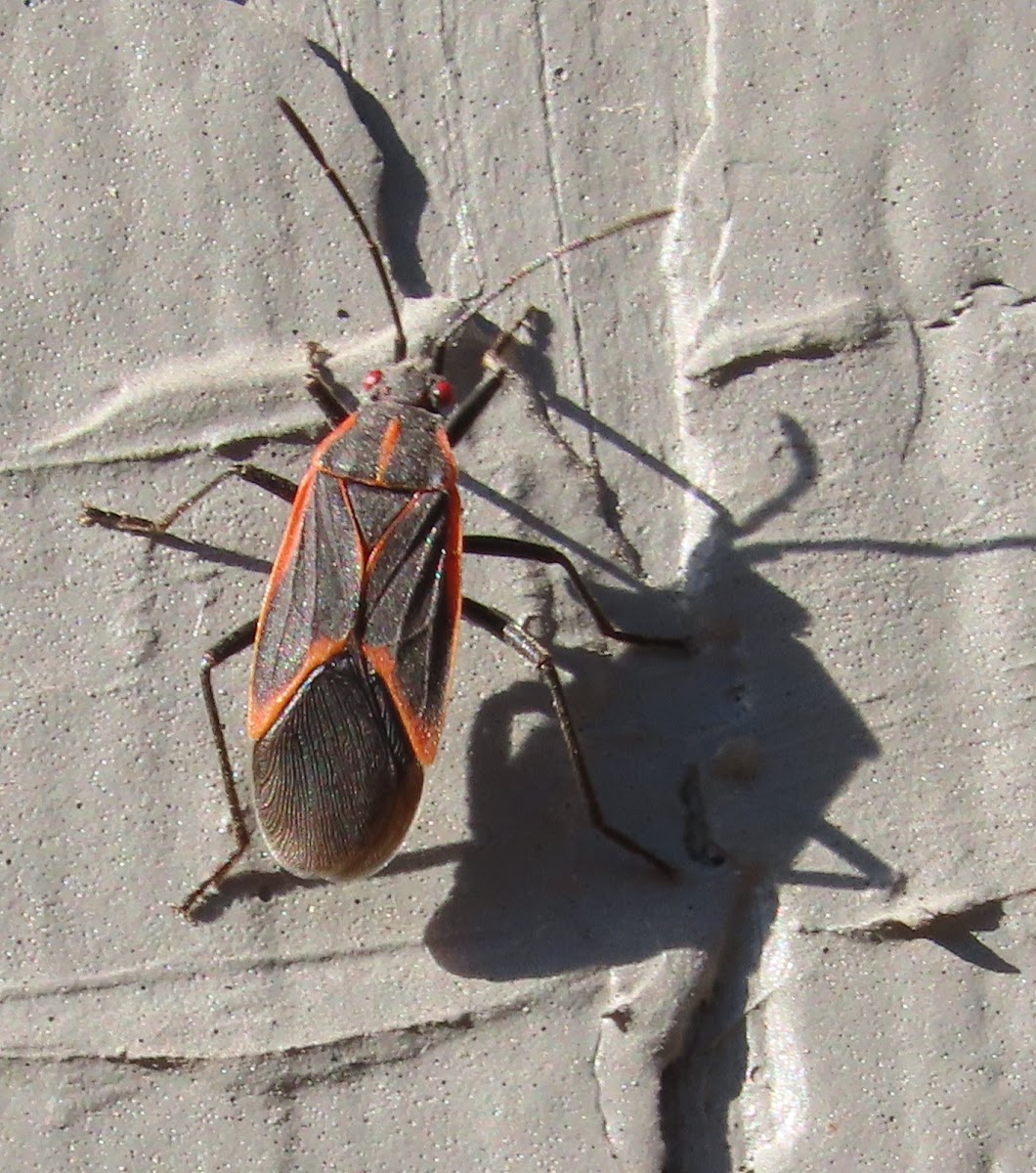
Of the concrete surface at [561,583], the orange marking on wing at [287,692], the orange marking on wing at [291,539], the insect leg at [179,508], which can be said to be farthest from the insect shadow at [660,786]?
the insect leg at [179,508]

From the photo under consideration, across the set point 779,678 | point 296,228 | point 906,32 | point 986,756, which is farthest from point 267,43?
point 986,756

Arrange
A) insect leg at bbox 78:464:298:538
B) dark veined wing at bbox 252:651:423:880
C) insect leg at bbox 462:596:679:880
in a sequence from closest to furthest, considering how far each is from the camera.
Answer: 1. dark veined wing at bbox 252:651:423:880
2. insect leg at bbox 462:596:679:880
3. insect leg at bbox 78:464:298:538

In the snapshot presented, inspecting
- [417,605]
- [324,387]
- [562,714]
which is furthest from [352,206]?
[562,714]

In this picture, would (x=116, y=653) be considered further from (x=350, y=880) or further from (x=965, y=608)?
(x=965, y=608)

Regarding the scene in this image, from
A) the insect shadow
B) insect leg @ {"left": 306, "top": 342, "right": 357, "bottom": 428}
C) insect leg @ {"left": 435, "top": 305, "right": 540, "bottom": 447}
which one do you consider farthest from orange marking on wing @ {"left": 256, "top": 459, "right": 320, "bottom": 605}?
the insect shadow

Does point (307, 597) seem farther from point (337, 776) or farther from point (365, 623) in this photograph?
point (337, 776)

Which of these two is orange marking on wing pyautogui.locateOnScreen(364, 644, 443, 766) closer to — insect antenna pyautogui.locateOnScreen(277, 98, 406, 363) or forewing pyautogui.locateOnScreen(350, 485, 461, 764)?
forewing pyautogui.locateOnScreen(350, 485, 461, 764)
